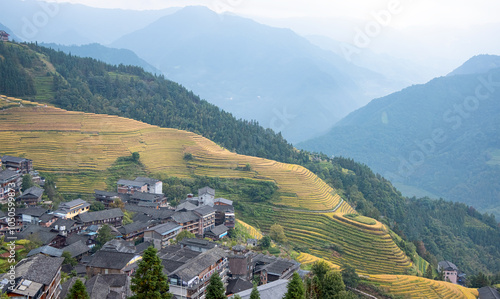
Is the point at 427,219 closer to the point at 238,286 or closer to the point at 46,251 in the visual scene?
the point at 238,286

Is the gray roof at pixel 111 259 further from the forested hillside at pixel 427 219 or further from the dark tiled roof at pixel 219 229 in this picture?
the forested hillside at pixel 427 219

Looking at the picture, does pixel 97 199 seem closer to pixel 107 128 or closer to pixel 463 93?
pixel 107 128

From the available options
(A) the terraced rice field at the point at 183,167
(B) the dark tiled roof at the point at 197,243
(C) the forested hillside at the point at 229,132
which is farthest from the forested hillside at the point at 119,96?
(B) the dark tiled roof at the point at 197,243

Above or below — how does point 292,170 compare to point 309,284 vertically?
above

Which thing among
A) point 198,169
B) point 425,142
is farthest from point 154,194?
point 425,142

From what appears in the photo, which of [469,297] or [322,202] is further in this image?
[322,202]

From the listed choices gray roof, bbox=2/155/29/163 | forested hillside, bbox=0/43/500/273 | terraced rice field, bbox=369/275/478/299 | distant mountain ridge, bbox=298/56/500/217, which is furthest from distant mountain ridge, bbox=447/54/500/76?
gray roof, bbox=2/155/29/163

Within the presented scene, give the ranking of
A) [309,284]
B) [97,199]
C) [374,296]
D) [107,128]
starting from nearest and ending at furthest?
[309,284] → [374,296] → [97,199] → [107,128]
